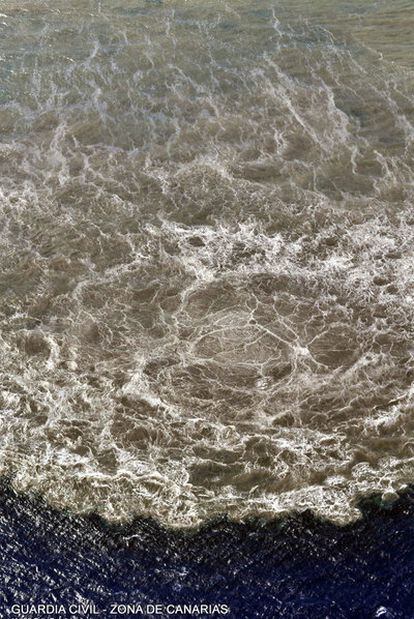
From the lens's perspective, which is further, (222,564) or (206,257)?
(206,257)

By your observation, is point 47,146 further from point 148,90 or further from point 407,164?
point 407,164

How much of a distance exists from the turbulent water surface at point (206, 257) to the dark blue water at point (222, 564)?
50 cm

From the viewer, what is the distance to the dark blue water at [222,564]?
39.9 ft

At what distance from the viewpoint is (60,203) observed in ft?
65.1

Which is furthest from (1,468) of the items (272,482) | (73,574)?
(272,482)

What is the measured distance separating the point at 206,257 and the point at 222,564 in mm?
8439

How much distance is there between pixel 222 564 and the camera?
12570mm

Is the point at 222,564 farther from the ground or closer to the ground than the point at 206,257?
closer to the ground

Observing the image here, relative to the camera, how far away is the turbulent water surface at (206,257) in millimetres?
14164

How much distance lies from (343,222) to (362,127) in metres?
4.86

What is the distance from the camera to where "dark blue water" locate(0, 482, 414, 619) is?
1216 centimetres

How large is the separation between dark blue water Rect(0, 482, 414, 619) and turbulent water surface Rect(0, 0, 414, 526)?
50 centimetres

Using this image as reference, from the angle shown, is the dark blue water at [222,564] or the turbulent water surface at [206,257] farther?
the turbulent water surface at [206,257]

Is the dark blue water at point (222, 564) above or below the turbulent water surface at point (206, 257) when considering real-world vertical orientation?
below
